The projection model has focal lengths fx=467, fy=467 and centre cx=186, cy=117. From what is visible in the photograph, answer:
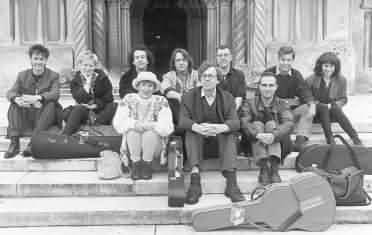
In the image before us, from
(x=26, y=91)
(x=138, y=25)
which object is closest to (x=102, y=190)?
(x=26, y=91)

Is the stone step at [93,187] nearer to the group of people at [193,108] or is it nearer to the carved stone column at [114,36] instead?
the group of people at [193,108]

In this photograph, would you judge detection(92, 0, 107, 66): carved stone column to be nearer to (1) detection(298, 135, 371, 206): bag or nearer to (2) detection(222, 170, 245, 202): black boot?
(2) detection(222, 170, 245, 202): black boot

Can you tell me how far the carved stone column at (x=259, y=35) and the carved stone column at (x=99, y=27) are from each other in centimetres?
263

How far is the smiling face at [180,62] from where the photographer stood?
16.5 feet

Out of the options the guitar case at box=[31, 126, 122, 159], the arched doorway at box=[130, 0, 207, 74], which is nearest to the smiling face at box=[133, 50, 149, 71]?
the guitar case at box=[31, 126, 122, 159]

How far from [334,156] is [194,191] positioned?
1474 mm

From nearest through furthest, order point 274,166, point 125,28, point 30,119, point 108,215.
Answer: point 108,215, point 274,166, point 30,119, point 125,28

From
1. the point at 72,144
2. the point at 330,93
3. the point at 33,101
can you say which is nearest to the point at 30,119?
the point at 33,101

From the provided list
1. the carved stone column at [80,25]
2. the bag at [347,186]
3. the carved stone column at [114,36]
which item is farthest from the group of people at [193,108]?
the carved stone column at [114,36]

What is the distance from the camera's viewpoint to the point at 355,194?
4.10 m

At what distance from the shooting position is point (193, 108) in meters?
4.52

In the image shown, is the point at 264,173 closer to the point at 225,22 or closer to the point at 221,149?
the point at 221,149

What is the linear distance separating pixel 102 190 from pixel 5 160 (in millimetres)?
1196

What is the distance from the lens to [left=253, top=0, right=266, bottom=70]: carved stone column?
7.69 meters
